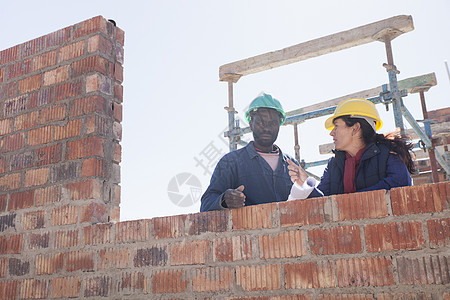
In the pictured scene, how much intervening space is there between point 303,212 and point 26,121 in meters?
2.20

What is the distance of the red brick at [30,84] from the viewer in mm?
3141

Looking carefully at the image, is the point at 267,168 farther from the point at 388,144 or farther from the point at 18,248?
the point at 18,248

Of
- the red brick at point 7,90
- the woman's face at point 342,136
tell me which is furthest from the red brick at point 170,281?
the red brick at point 7,90

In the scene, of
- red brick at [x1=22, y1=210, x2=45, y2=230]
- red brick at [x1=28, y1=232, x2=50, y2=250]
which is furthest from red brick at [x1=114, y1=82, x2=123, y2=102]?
red brick at [x1=28, y1=232, x2=50, y2=250]

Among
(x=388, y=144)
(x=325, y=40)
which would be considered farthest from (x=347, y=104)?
(x=325, y=40)

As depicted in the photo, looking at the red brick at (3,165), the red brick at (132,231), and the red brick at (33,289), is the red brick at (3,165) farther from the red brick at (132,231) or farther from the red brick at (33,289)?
the red brick at (132,231)

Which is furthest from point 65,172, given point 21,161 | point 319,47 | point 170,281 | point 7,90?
point 319,47

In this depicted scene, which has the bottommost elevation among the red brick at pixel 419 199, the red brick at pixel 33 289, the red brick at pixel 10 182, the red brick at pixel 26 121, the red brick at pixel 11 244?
the red brick at pixel 33 289

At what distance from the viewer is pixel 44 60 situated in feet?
10.4

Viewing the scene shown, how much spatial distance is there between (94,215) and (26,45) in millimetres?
1560

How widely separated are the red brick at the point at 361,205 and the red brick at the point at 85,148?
1611mm

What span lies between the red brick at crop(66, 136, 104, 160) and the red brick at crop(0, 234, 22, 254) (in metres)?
0.68

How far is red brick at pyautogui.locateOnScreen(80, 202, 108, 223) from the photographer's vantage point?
269 centimetres

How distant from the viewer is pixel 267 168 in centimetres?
332
